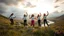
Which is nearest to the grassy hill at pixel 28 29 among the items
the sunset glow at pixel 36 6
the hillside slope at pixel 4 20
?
the hillside slope at pixel 4 20

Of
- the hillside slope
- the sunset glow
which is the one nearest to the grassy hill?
the hillside slope

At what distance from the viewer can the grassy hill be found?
1212 cm

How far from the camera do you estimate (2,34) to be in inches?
473

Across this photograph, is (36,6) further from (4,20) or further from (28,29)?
(4,20)

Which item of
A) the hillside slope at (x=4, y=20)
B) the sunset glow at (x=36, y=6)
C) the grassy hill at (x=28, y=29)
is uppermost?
the sunset glow at (x=36, y=6)

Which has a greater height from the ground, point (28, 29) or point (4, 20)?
point (4, 20)

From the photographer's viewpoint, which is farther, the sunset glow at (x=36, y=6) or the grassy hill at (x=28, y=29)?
the sunset glow at (x=36, y=6)

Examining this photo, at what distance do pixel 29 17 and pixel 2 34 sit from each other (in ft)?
6.02

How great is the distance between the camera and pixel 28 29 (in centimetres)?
1248

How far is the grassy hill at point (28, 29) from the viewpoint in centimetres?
1212

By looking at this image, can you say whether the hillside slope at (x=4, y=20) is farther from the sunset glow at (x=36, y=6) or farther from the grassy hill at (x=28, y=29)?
the sunset glow at (x=36, y=6)

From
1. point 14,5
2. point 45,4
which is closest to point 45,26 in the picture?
point 45,4

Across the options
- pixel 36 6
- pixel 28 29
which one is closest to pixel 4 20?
pixel 28 29

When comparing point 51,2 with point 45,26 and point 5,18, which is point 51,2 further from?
point 5,18
